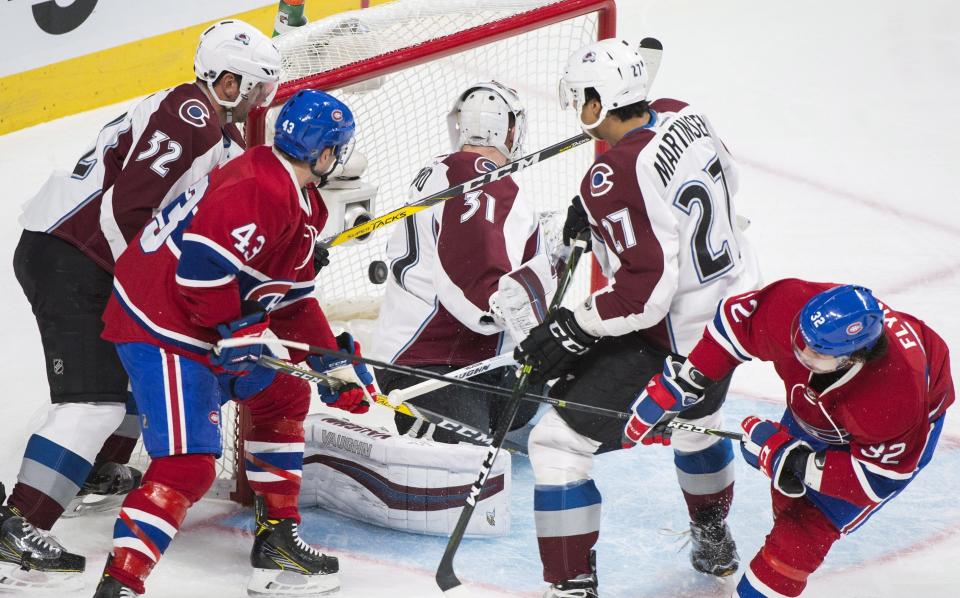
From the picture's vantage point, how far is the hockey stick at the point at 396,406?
283 cm

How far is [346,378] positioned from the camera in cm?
302

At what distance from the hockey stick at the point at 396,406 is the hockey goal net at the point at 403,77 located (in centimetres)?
44

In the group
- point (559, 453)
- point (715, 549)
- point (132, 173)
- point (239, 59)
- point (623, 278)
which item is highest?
point (239, 59)

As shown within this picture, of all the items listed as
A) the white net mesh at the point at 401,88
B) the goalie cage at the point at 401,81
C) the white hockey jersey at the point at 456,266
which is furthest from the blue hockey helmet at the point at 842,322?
the white net mesh at the point at 401,88

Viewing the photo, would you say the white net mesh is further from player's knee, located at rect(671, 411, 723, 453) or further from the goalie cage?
player's knee, located at rect(671, 411, 723, 453)

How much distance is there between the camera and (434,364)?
353 centimetres

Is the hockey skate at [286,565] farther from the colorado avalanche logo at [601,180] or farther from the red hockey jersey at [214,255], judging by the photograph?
the colorado avalanche logo at [601,180]

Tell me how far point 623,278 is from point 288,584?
1.04 metres

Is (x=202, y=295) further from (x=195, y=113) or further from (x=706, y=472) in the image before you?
(x=706, y=472)

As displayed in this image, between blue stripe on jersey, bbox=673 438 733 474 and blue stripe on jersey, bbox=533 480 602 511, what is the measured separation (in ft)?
1.17

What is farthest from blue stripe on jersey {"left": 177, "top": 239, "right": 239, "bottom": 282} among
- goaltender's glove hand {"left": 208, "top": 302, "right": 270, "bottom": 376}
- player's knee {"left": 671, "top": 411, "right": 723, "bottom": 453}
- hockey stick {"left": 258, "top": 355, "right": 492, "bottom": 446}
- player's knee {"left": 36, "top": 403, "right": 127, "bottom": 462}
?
player's knee {"left": 671, "top": 411, "right": 723, "bottom": 453}

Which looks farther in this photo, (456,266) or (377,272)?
(377,272)

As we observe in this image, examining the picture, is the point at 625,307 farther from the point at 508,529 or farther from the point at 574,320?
the point at 508,529

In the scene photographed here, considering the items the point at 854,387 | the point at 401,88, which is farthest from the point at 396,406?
the point at 401,88
